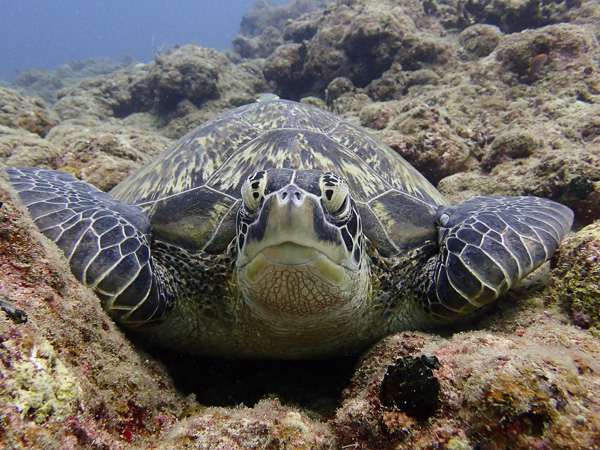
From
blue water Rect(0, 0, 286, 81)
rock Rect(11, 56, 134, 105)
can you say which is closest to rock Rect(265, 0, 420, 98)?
rock Rect(11, 56, 134, 105)

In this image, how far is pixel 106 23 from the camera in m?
117

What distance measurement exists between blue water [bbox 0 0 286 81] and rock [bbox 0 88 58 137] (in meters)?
97.5

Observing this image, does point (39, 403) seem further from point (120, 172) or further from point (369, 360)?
point (120, 172)

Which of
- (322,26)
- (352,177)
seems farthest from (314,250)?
(322,26)

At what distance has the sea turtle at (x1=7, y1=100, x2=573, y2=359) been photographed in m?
1.40

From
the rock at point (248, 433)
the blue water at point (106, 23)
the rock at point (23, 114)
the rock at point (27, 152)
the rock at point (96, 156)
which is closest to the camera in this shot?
the rock at point (248, 433)

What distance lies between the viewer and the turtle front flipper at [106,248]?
5.43 feet

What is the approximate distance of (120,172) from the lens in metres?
3.79

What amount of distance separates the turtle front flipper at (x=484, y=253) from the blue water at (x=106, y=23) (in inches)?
4050

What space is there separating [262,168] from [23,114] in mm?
5573

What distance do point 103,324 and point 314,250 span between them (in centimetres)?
88

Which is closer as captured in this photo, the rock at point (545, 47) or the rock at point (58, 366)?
the rock at point (58, 366)

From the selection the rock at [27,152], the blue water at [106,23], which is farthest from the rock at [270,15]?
the blue water at [106,23]

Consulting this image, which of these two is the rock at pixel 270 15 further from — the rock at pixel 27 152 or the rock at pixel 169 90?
the rock at pixel 27 152
